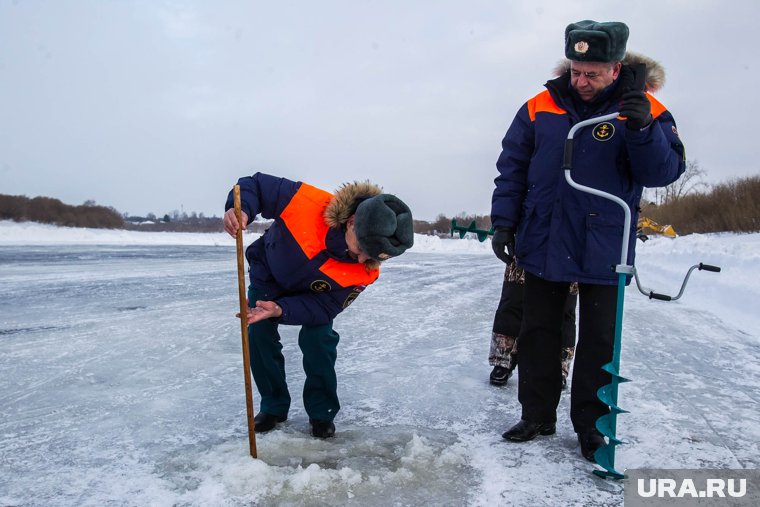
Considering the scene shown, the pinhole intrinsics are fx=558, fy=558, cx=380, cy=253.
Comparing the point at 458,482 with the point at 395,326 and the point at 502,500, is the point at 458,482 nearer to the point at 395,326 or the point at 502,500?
the point at 502,500

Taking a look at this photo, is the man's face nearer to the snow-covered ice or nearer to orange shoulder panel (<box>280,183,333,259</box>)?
orange shoulder panel (<box>280,183,333,259</box>)

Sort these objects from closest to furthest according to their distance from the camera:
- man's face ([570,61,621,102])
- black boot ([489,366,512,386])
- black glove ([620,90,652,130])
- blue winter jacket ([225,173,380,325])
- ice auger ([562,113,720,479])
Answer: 1. black glove ([620,90,652,130])
2. ice auger ([562,113,720,479])
3. man's face ([570,61,621,102])
4. blue winter jacket ([225,173,380,325])
5. black boot ([489,366,512,386])

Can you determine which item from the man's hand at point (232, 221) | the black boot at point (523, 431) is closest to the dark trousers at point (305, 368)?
the man's hand at point (232, 221)

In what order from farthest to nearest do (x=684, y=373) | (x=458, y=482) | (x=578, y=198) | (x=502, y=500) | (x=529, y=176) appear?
(x=684, y=373) < (x=529, y=176) < (x=578, y=198) < (x=458, y=482) < (x=502, y=500)

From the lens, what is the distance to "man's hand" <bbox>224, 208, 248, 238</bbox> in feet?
8.02

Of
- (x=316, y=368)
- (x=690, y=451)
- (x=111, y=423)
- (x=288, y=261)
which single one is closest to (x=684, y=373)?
(x=690, y=451)

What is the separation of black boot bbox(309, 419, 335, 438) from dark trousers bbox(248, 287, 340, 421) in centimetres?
2

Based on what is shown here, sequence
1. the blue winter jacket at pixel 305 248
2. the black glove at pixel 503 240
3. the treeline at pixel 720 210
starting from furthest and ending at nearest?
the treeline at pixel 720 210
the black glove at pixel 503 240
the blue winter jacket at pixel 305 248

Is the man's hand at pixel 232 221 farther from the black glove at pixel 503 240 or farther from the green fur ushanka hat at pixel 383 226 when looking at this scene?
the black glove at pixel 503 240

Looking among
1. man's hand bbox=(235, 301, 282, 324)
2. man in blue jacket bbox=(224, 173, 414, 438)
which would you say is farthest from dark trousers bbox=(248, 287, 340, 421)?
man's hand bbox=(235, 301, 282, 324)

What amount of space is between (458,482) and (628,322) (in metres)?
4.15

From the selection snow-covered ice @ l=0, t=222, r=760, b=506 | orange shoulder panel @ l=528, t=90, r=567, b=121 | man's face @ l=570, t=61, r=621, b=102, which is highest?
man's face @ l=570, t=61, r=621, b=102

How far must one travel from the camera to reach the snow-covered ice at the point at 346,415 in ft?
7.07

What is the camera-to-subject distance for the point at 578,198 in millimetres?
2465
